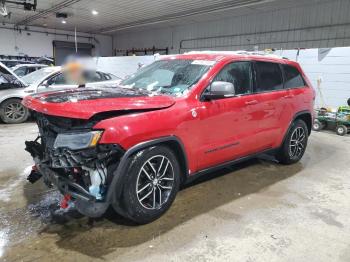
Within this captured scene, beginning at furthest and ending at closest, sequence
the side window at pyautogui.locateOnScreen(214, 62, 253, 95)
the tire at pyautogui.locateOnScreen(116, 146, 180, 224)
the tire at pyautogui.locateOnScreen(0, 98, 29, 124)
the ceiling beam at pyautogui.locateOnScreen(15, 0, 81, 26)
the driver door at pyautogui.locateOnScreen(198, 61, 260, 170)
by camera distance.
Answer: the ceiling beam at pyautogui.locateOnScreen(15, 0, 81, 26) → the tire at pyautogui.locateOnScreen(0, 98, 29, 124) → the side window at pyautogui.locateOnScreen(214, 62, 253, 95) → the driver door at pyautogui.locateOnScreen(198, 61, 260, 170) → the tire at pyautogui.locateOnScreen(116, 146, 180, 224)

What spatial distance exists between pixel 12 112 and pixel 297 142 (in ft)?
21.7

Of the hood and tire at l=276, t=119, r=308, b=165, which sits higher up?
the hood

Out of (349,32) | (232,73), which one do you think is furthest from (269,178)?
(349,32)

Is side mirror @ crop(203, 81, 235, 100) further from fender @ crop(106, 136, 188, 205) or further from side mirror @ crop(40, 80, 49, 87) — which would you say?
side mirror @ crop(40, 80, 49, 87)

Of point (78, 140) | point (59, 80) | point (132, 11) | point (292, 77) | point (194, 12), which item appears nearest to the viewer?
point (78, 140)

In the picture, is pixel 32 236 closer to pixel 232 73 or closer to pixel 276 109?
pixel 232 73

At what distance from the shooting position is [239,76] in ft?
11.9

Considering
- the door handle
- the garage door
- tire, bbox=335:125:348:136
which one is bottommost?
tire, bbox=335:125:348:136

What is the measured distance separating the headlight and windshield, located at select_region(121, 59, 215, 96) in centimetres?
99

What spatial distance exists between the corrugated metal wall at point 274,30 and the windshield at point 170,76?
9.36m

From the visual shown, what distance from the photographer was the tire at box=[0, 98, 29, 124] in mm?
7594

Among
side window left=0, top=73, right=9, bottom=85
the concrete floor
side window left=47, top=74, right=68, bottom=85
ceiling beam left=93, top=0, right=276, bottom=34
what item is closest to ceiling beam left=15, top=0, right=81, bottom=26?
ceiling beam left=93, top=0, right=276, bottom=34

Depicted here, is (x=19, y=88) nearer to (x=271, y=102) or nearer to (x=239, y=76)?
(x=239, y=76)

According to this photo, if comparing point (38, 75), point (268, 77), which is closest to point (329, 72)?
point (268, 77)
